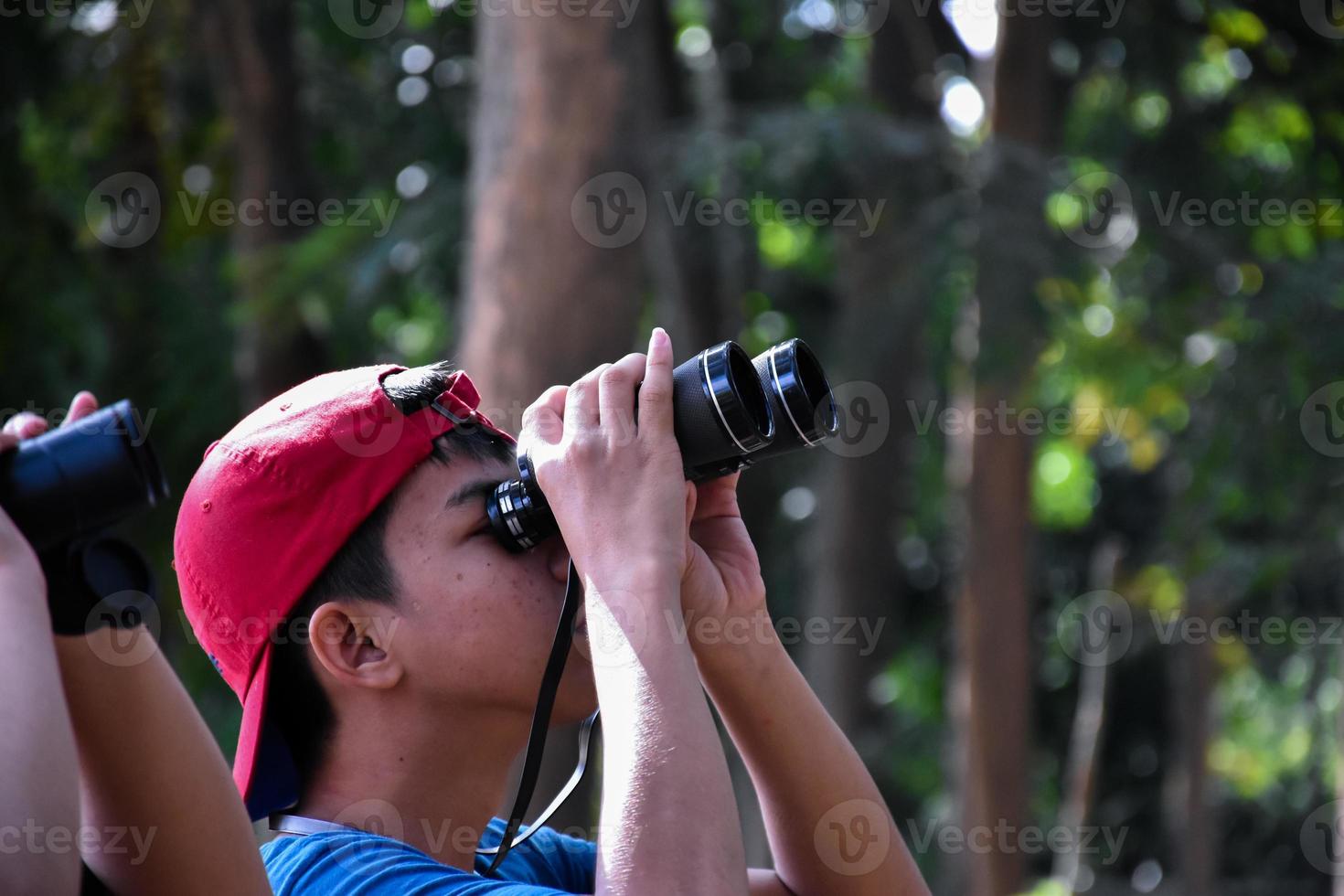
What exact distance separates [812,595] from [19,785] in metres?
8.06

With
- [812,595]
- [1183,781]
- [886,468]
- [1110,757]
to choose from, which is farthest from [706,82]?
[1110,757]

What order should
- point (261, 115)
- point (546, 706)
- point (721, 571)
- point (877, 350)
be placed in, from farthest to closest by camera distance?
point (877, 350)
point (261, 115)
point (721, 571)
point (546, 706)

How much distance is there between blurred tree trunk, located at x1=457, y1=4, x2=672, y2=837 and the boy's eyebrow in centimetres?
322

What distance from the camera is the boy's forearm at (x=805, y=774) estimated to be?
1941mm

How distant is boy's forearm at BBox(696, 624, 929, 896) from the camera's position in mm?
1941

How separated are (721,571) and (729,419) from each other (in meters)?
0.27

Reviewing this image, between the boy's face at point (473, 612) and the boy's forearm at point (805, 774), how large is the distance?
0.72 feet

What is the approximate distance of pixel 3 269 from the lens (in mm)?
6754

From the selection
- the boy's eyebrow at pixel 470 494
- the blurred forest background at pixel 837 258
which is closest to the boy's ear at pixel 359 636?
the boy's eyebrow at pixel 470 494

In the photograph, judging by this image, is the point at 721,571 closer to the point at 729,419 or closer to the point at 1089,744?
the point at 729,419

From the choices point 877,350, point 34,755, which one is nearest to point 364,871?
point 34,755

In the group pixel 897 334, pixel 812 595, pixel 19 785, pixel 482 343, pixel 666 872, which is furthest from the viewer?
pixel 812 595

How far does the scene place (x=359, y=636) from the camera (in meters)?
1.84

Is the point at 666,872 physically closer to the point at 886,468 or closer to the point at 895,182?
the point at 895,182
